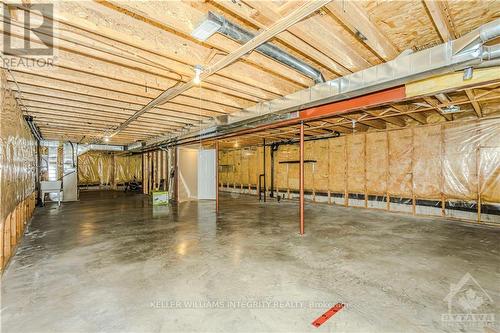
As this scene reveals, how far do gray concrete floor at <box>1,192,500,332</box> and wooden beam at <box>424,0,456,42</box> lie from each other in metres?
2.43

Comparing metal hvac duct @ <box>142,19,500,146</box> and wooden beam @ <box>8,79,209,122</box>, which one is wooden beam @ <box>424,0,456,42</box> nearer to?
metal hvac duct @ <box>142,19,500,146</box>

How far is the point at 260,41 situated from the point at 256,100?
2040 mm

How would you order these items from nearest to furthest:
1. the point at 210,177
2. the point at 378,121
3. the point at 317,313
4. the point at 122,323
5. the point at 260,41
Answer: the point at 122,323 → the point at 317,313 → the point at 260,41 → the point at 378,121 → the point at 210,177

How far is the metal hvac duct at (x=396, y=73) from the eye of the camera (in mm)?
1954

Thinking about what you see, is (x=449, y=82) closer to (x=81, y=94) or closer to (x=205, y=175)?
(x=81, y=94)

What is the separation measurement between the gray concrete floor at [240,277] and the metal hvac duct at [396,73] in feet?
7.03

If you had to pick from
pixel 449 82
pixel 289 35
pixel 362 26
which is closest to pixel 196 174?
pixel 289 35

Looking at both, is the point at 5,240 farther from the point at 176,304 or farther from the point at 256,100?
the point at 256,100

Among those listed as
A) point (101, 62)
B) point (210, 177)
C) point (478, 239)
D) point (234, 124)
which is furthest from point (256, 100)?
point (210, 177)

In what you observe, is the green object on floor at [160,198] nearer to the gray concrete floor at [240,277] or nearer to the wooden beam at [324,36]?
the gray concrete floor at [240,277]

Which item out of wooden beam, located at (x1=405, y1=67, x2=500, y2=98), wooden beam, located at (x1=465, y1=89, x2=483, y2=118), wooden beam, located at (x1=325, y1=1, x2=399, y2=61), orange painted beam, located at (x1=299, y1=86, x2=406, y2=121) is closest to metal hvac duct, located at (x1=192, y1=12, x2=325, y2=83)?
wooden beam, located at (x1=325, y1=1, x2=399, y2=61)

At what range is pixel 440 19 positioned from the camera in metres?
1.91

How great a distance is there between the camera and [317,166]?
810cm

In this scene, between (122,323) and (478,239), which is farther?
(478,239)
